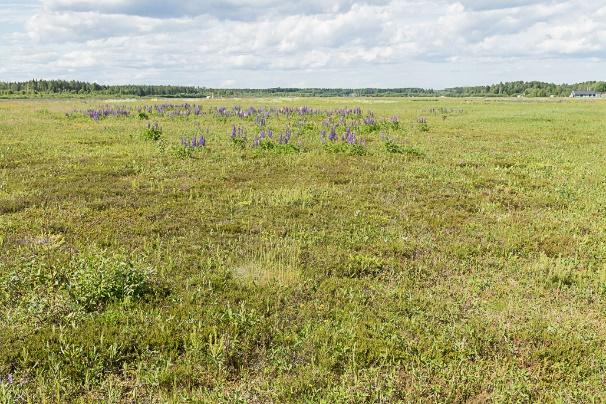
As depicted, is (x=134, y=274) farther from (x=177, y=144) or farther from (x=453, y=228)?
(x=177, y=144)

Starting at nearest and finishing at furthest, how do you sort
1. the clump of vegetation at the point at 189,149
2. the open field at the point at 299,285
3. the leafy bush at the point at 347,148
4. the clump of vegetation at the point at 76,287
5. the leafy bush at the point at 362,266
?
the open field at the point at 299,285, the clump of vegetation at the point at 76,287, the leafy bush at the point at 362,266, the clump of vegetation at the point at 189,149, the leafy bush at the point at 347,148

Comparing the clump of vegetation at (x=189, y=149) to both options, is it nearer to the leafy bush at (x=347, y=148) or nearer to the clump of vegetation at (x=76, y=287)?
the leafy bush at (x=347, y=148)

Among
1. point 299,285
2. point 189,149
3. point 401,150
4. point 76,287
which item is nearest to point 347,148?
point 401,150

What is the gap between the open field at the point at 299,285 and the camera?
5.13m

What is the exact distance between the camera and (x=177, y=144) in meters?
20.9

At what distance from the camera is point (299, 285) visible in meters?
7.27

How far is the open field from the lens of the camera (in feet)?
16.8

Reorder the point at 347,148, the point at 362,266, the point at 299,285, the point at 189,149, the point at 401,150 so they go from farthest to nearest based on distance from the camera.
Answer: the point at 401,150, the point at 347,148, the point at 189,149, the point at 362,266, the point at 299,285

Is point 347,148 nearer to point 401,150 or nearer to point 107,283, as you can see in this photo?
point 401,150

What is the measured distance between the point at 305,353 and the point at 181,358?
1.47 m

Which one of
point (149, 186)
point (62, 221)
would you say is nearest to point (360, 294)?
point (62, 221)

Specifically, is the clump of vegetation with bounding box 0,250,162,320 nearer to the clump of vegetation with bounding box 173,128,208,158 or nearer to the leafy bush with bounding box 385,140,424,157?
the clump of vegetation with bounding box 173,128,208,158

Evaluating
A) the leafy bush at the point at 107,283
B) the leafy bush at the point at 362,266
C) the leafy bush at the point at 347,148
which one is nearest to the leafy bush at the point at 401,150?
the leafy bush at the point at 347,148

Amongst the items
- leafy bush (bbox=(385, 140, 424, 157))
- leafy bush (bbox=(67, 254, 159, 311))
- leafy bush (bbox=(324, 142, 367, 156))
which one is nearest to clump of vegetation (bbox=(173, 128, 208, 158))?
leafy bush (bbox=(324, 142, 367, 156))
